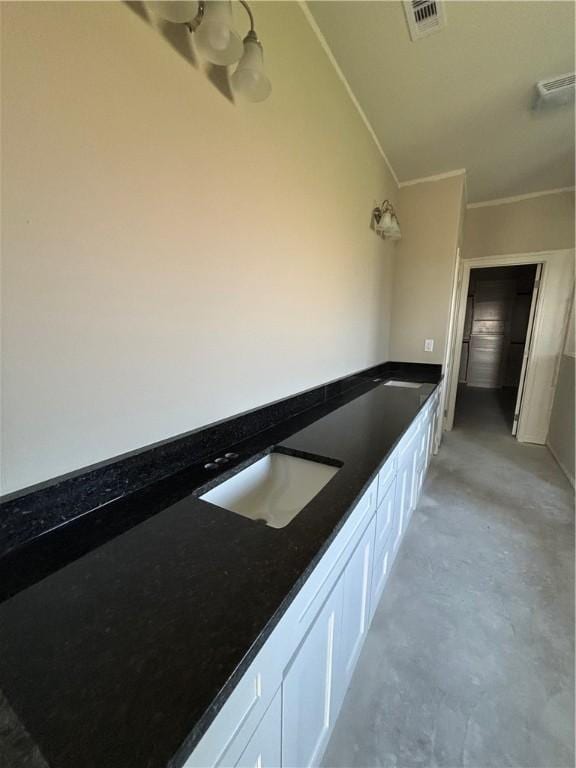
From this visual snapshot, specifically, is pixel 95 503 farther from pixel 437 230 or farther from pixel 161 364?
pixel 437 230

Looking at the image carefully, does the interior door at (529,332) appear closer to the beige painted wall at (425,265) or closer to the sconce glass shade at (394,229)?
the beige painted wall at (425,265)

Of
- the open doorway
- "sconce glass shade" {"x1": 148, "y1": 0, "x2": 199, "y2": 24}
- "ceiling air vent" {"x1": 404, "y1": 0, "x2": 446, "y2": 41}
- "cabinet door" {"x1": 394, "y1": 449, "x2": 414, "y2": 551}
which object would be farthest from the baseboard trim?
"sconce glass shade" {"x1": 148, "y1": 0, "x2": 199, "y2": 24}

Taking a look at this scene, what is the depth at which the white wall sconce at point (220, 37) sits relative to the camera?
2.29 ft

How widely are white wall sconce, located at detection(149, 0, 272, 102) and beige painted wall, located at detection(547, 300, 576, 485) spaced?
3494 millimetres

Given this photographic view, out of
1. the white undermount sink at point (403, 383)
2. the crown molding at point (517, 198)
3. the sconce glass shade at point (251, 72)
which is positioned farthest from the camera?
the crown molding at point (517, 198)

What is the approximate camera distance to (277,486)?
118 cm

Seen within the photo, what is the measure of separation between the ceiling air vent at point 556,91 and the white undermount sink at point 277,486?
248 centimetres

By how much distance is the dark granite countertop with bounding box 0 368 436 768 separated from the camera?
0.34 metres

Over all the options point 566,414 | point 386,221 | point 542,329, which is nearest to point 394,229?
point 386,221

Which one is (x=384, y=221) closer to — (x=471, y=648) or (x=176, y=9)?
(x=176, y=9)

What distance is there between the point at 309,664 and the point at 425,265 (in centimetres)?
310

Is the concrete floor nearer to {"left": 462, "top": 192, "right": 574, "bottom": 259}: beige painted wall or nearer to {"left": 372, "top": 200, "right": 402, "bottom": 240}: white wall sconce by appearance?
{"left": 372, "top": 200, "right": 402, "bottom": 240}: white wall sconce

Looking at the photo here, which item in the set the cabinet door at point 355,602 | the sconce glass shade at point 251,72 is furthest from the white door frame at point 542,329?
the sconce glass shade at point 251,72

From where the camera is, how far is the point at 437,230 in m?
2.78
